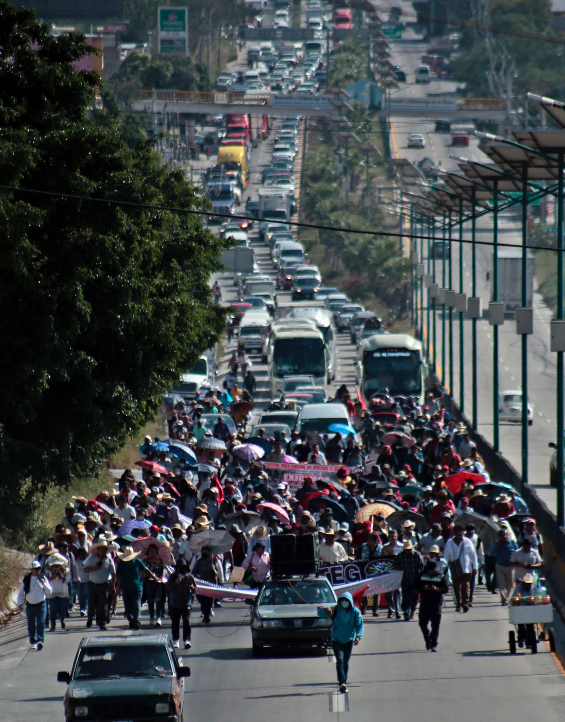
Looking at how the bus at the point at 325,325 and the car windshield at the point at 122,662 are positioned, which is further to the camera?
the bus at the point at 325,325

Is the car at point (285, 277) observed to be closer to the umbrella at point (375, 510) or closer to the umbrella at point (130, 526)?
the umbrella at point (375, 510)

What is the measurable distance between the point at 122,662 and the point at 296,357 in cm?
3815

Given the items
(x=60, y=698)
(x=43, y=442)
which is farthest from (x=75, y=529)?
(x=60, y=698)

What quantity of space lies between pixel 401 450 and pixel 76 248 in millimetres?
12058

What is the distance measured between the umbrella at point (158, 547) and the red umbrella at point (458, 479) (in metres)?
8.09

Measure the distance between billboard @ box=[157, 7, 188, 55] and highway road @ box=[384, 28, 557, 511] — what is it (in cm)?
2460

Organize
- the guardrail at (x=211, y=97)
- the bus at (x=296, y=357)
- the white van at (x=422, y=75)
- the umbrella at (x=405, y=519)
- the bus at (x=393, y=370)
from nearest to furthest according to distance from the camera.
A: the umbrella at (x=405, y=519) < the bus at (x=393, y=370) < the bus at (x=296, y=357) < the guardrail at (x=211, y=97) < the white van at (x=422, y=75)

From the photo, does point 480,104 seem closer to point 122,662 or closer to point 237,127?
point 237,127

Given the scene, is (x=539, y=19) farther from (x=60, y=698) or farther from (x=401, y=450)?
(x=60, y=698)

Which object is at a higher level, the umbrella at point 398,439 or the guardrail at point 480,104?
the guardrail at point 480,104

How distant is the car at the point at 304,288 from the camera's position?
8119cm

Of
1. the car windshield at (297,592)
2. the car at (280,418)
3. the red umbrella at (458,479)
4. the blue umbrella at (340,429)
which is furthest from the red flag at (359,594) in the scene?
the car at (280,418)

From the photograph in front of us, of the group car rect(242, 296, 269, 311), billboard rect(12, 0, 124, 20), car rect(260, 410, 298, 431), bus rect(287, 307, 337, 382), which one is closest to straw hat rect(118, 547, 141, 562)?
car rect(260, 410, 298, 431)

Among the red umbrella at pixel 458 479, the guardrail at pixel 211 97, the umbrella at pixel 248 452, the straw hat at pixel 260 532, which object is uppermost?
the guardrail at pixel 211 97
